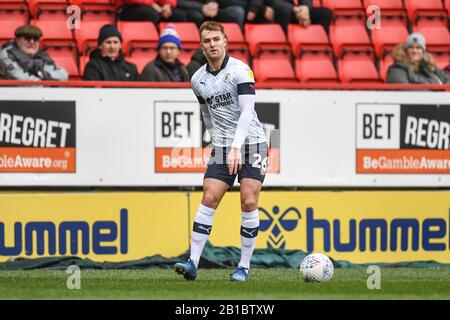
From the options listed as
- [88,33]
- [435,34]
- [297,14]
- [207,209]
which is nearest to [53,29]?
[88,33]

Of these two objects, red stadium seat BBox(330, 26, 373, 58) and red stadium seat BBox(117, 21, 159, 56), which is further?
red stadium seat BBox(330, 26, 373, 58)

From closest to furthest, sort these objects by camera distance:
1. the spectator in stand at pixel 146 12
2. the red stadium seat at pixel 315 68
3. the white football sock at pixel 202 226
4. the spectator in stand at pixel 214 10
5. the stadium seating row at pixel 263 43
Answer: the white football sock at pixel 202 226
the stadium seating row at pixel 263 43
the red stadium seat at pixel 315 68
the spectator in stand at pixel 214 10
the spectator in stand at pixel 146 12

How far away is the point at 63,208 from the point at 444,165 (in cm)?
455

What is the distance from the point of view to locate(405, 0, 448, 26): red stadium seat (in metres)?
18.2

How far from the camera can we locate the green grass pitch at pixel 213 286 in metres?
9.09

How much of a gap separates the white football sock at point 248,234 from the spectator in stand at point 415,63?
14.6 ft

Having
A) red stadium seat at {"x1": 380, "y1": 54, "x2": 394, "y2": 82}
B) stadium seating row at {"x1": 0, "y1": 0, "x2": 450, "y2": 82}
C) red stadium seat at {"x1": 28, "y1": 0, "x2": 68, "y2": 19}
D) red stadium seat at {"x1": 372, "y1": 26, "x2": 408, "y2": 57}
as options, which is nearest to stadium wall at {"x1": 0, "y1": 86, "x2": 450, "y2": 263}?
stadium seating row at {"x1": 0, "y1": 0, "x2": 450, "y2": 82}

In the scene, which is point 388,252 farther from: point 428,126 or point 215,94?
point 215,94

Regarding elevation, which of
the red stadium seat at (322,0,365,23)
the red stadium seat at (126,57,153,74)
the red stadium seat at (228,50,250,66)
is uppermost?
the red stadium seat at (322,0,365,23)

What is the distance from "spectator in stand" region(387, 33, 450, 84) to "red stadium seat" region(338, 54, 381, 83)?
4.84 feet

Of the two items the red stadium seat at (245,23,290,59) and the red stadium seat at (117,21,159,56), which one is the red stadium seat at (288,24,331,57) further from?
the red stadium seat at (117,21,159,56)

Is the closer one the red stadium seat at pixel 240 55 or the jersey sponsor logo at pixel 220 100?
the jersey sponsor logo at pixel 220 100

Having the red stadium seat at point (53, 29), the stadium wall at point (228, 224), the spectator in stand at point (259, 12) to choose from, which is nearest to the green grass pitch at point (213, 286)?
the stadium wall at point (228, 224)

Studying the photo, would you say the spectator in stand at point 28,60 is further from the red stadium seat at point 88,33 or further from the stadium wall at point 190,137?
the red stadium seat at point 88,33
